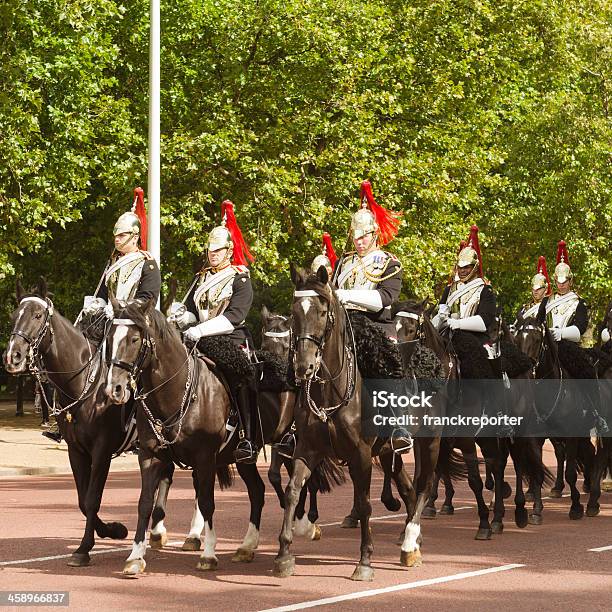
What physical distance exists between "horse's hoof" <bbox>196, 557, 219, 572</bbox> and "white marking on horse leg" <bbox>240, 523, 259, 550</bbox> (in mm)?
598

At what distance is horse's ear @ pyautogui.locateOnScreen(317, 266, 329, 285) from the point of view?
31.2 feet

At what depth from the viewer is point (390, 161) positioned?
2880 centimetres

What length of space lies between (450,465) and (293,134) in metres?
15.8

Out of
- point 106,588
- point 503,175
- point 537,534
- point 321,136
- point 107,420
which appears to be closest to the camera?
point 106,588

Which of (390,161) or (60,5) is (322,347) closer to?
(60,5)

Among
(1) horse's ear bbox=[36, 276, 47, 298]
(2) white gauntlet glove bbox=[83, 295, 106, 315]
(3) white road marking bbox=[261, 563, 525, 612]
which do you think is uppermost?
(1) horse's ear bbox=[36, 276, 47, 298]

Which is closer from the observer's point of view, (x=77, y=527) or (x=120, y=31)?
(x=77, y=527)

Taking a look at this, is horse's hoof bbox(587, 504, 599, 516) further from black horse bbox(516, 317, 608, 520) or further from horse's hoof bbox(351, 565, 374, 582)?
horse's hoof bbox(351, 565, 374, 582)

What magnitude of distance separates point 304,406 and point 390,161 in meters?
19.3

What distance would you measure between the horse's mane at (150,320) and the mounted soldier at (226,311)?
2.04ft

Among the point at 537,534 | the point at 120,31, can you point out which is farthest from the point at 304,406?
the point at 120,31

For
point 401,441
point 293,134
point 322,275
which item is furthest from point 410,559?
point 293,134

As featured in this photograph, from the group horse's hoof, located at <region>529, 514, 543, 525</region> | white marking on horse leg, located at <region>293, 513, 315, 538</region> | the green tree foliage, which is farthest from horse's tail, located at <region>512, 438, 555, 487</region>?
the green tree foliage

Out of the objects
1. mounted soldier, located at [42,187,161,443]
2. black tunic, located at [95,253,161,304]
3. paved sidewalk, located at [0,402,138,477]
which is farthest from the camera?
paved sidewalk, located at [0,402,138,477]
